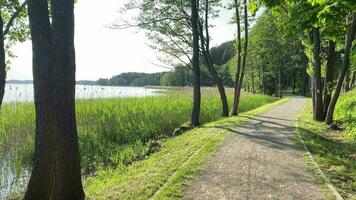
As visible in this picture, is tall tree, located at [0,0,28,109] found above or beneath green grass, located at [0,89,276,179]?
above

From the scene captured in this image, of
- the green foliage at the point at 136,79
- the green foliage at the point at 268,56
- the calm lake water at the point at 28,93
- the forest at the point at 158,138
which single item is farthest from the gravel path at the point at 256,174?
the green foliage at the point at 136,79

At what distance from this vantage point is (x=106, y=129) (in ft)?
48.0

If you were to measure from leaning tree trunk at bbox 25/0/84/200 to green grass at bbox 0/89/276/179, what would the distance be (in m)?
3.57

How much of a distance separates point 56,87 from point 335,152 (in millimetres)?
7208

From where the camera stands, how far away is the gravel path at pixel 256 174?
21.5ft

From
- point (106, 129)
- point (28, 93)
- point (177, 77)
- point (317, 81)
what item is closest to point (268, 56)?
point (317, 81)

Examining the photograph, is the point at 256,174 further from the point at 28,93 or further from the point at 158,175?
the point at 28,93

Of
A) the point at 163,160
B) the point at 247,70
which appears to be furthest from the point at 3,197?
the point at 247,70

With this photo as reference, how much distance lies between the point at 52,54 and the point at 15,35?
10484 millimetres

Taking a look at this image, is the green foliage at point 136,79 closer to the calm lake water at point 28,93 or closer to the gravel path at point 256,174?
the calm lake water at point 28,93

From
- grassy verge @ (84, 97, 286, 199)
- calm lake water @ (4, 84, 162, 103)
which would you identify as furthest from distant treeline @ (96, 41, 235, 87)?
grassy verge @ (84, 97, 286, 199)

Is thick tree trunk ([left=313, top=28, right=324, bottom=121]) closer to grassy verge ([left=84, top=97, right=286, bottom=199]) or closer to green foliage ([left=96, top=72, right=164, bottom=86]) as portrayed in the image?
grassy verge ([left=84, top=97, right=286, bottom=199])

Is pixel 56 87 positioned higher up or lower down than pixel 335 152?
higher up

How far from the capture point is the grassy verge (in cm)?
679
